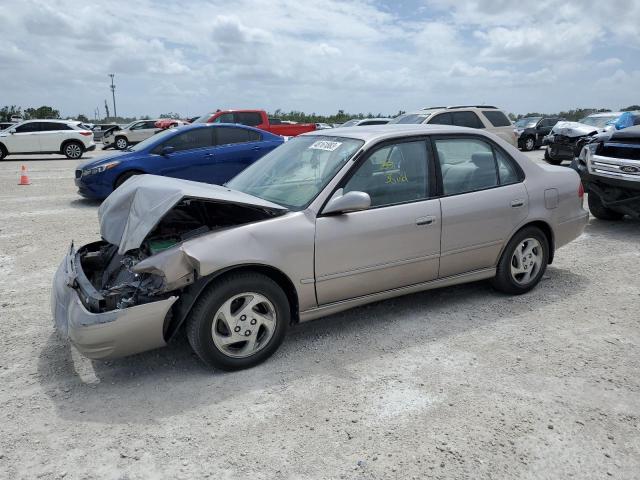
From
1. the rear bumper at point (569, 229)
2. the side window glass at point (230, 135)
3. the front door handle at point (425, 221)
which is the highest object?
the side window glass at point (230, 135)

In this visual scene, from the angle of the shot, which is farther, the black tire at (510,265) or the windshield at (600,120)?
the windshield at (600,120)

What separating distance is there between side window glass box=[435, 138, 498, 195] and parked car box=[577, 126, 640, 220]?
3342 millimetres

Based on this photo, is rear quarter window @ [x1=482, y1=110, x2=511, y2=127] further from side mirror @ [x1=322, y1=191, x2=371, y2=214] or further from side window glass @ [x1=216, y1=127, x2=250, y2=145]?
side mirror @ [x1=322, y1=191, x2=371, y2=214]

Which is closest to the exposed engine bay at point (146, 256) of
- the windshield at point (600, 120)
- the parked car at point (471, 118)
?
the parked car at point (471, 118)

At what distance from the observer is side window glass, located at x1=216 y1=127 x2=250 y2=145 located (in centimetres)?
999

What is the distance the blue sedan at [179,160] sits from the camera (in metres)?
9.41

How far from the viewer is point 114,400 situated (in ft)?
10.4

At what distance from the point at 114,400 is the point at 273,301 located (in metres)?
1.16

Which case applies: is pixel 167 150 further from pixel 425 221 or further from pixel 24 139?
pixel 24 139

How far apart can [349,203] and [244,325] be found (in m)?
1.11

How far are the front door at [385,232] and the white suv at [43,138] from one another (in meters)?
19.9

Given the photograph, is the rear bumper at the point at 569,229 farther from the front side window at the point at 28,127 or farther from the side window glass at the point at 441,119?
the front side window at the point at 28,127

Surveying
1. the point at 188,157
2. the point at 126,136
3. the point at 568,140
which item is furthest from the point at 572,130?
the point at 126,136

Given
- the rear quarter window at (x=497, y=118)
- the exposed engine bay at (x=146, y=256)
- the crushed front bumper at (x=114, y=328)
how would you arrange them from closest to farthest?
the crushed front bumper at (x=114, y=328) < the exposed engine bay at (x=146, y=256) < the rear quarter window at (x=497, y=118)
